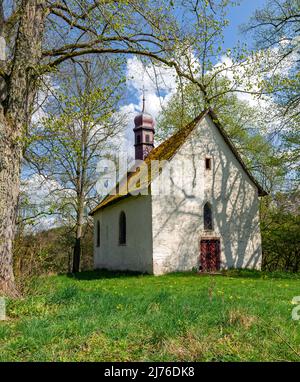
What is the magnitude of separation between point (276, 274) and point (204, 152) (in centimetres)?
688

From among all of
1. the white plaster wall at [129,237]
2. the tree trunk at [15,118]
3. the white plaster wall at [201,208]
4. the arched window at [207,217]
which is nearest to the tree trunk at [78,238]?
the white plaster wall at [129,237]

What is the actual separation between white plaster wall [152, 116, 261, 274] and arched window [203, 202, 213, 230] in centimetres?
23

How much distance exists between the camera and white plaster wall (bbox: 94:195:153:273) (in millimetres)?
18984

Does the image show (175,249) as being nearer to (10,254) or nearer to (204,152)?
(204,152)

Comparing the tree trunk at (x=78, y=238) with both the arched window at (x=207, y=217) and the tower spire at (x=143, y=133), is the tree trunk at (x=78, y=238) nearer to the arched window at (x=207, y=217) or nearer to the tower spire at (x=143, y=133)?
the tower spire at (x=143, y=133)

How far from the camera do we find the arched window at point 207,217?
65.8 ft

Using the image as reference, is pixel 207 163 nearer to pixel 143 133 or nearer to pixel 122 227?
pixel 122 227

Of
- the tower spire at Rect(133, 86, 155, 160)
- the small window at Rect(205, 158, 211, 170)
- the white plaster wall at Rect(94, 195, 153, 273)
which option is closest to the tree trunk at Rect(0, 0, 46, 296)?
the white plaster wall at Rect(94, 195, 153, 273)

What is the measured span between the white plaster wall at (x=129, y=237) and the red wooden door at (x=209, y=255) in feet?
9.01

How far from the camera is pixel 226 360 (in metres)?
4.27

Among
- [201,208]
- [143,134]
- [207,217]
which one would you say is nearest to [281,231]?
[207,217]

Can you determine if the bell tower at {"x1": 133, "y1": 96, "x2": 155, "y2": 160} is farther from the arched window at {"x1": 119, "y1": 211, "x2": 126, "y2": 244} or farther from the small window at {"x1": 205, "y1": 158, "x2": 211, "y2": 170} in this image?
the small window at {"x1": 205, "y1": 158, "x2": 211, "y2": 170}

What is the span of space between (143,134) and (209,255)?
12107mm
